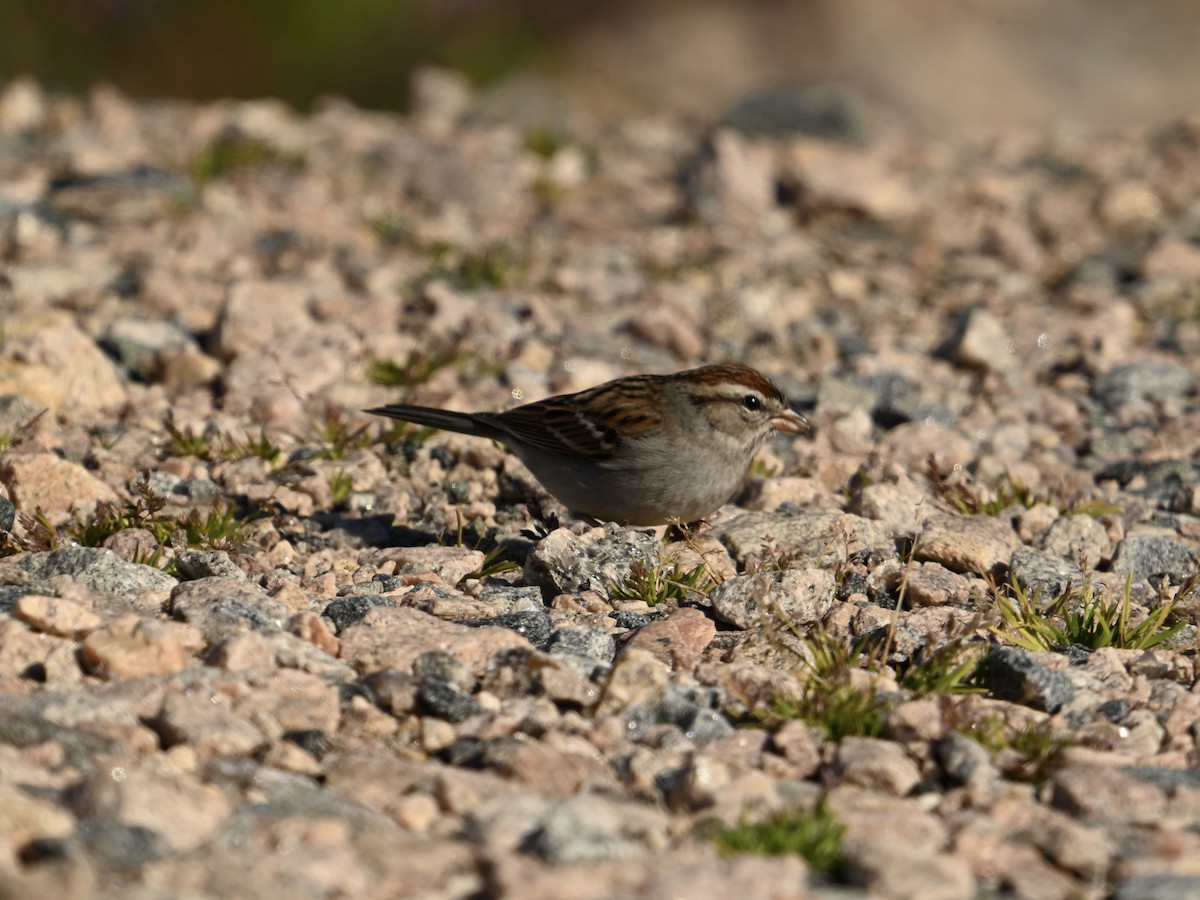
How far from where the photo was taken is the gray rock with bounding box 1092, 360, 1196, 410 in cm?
845

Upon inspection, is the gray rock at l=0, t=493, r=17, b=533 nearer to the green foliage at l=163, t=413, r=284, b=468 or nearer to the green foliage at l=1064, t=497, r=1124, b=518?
the green foliage at l=163, t=413, r=284, b=468

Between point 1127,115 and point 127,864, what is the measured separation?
22214mm

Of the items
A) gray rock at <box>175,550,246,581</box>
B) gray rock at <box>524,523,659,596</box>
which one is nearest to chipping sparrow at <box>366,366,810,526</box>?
gray rock at <box>524,523,659,596</box>

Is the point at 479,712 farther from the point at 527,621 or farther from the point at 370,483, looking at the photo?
the point at 370,483

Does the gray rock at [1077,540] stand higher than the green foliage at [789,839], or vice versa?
the gray rock at [1077,540]

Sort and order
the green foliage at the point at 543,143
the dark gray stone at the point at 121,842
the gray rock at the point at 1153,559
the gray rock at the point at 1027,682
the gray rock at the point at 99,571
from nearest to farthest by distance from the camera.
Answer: the dark gray stone at the point at 121,842
the gray rock at the point at 1027,682
the gray rock at the point at 99,571
the gray rock at the point at 1153,559
the green foliage at the point at 543,143

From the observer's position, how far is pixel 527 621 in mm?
5160

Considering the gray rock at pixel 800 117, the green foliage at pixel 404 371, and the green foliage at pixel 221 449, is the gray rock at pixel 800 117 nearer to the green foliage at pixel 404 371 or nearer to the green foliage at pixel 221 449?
the green foliage at pixel 404 371

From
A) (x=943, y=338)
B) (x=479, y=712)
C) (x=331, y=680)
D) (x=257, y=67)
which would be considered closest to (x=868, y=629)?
(x=479, y=712)

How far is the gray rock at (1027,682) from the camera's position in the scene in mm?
4730

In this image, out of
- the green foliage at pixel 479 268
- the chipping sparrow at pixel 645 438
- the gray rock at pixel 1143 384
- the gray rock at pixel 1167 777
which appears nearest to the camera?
the gray rock at pixel 1167 777

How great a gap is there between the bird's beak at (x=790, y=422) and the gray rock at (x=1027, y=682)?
216 centimetres

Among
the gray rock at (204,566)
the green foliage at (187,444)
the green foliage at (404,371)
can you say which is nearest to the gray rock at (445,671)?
the gray rock at (204,566)

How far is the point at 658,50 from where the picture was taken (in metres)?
24.2
